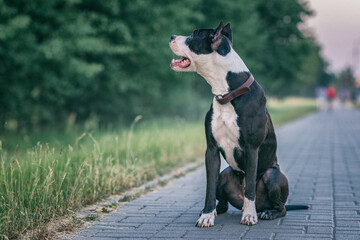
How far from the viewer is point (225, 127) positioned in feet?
16.2

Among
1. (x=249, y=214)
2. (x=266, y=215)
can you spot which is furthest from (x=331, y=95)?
(x=249, y=214)

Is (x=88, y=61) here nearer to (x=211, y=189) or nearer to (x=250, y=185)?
(x=211, y=189)

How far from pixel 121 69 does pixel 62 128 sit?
280 centimetres

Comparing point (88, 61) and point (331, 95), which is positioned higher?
point (88, 61)

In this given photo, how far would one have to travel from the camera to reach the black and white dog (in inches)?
192

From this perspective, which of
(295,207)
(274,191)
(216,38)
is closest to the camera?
(216,38)

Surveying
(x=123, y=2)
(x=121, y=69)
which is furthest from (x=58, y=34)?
(x=121, y=69)

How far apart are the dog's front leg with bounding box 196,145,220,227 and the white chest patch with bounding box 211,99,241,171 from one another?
11 cm

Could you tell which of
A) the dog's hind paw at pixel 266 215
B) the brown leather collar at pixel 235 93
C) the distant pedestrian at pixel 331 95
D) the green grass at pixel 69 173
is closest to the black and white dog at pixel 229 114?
the brown leather collar at pixel 235 93

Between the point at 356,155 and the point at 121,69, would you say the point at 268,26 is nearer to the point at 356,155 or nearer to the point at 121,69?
the point at 121,69

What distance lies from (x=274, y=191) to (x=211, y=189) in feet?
2.06

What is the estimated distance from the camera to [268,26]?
39812mm

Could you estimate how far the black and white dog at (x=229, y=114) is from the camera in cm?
488

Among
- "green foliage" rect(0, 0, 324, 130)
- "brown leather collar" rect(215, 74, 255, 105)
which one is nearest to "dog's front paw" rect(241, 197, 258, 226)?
"brown leather collar" rect(215, 74, 255, 105)
